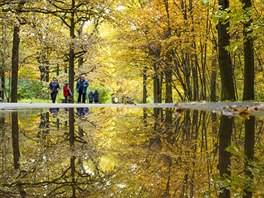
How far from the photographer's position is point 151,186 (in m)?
1.97

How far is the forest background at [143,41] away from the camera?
1266 cm

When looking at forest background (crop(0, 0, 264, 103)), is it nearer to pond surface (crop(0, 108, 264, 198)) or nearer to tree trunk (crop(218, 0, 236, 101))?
tree trunk (crop(218, 0, 236, 101))

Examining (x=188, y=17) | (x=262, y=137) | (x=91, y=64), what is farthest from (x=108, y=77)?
(x=262, y=137)

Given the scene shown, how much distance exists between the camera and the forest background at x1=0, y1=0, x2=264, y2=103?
12.7 meters

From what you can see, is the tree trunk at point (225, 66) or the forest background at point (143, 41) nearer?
the forest background at point (143, 41)

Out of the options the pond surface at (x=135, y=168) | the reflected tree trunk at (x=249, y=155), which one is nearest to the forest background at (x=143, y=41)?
the reflected tree trunk at (x=249, y=155)

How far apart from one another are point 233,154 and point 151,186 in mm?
1171

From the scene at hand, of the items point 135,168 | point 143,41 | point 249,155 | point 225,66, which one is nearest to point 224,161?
point 249,155

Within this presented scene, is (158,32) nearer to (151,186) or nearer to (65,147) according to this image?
(65,147)

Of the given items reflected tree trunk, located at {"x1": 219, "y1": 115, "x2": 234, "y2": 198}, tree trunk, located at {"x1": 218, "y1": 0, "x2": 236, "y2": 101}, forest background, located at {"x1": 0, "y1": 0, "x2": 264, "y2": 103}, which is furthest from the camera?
tree trunk, located at {"x1": 218, "y1": 0, "x2": 236, "y2": 101}

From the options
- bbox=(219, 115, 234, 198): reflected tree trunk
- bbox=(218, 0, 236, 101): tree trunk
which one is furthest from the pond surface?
bbox=(218, 0, 236, 101): tree trunk

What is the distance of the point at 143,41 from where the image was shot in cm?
2578

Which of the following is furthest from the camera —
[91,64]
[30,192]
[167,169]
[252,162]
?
[91,64]

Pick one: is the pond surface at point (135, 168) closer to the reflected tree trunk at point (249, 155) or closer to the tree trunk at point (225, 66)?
the reflected tree trunk at point (249, 155)
